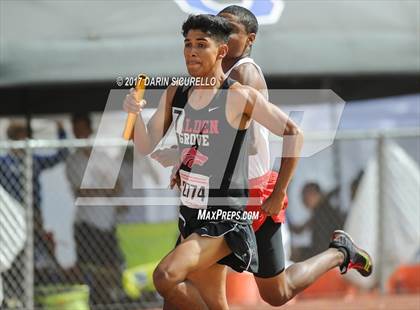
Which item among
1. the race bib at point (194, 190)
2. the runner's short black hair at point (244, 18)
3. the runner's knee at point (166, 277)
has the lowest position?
the runner's knee at point (166, 277)

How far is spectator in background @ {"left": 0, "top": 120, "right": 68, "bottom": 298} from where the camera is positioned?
846 centimetres

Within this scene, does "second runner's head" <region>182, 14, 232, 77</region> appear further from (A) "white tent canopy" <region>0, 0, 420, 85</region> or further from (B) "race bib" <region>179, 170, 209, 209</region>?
(A) "white tent canopy" <region>0, 0, 420, 85</region>

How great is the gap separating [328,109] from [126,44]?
2.51 meters

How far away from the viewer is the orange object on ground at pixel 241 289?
9602mm

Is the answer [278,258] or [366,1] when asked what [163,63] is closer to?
[366,1]

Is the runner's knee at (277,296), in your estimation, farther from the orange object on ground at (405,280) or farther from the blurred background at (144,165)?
the orange object on ground at (405,280)

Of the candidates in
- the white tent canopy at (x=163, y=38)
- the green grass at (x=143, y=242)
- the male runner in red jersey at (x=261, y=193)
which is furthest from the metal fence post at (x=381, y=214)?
the male runner in red jersey at (x=261, y=193)

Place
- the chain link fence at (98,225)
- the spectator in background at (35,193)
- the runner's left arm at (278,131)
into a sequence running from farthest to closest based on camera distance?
1. the chain link fence at (98,225)
2. the spectator in background at (35,193)
3. the runner's left arm at (278,131)

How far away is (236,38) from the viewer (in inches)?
236

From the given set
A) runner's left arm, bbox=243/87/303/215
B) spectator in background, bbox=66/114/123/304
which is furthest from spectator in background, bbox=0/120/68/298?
runner's left arm, bbox=243/87/303/215

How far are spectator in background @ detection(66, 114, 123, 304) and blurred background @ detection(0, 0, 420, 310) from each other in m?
0.01

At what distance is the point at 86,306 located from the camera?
8672 mm

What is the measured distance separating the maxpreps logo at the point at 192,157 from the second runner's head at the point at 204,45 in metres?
0.43

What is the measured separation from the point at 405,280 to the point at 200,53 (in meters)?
5.39
